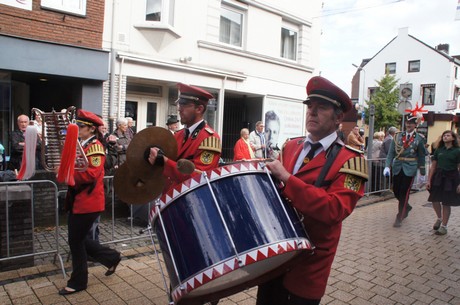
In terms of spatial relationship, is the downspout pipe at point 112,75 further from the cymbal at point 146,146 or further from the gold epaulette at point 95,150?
the cymbal at point 146,146

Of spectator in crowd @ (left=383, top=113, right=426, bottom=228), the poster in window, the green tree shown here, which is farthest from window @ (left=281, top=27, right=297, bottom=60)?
the green tree

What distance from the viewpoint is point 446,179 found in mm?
7176

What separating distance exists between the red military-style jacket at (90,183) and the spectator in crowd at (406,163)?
5.85 metres

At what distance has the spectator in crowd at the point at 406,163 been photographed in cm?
746

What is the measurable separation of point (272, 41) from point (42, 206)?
10.7m

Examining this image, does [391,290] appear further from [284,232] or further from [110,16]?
[110,16]

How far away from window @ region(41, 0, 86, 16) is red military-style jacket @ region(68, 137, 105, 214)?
6743 mm

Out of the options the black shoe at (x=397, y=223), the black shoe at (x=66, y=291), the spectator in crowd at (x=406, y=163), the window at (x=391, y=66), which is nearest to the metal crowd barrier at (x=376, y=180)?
the spectator in crowd at (x=406, y=163)

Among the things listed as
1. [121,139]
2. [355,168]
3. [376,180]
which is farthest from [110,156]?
[376,180]

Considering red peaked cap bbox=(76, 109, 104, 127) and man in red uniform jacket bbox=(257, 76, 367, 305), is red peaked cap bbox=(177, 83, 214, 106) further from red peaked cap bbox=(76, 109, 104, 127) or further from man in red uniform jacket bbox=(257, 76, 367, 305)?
red peaked cap bbox=(76, 109, 104, 127)

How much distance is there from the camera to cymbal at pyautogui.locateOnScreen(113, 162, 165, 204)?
2.91m

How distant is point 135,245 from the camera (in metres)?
5.80

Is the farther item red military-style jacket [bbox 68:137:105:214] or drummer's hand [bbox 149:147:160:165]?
red military-style jacket [bbox 68:137:105:214]

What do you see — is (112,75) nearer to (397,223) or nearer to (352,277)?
(397,223)
